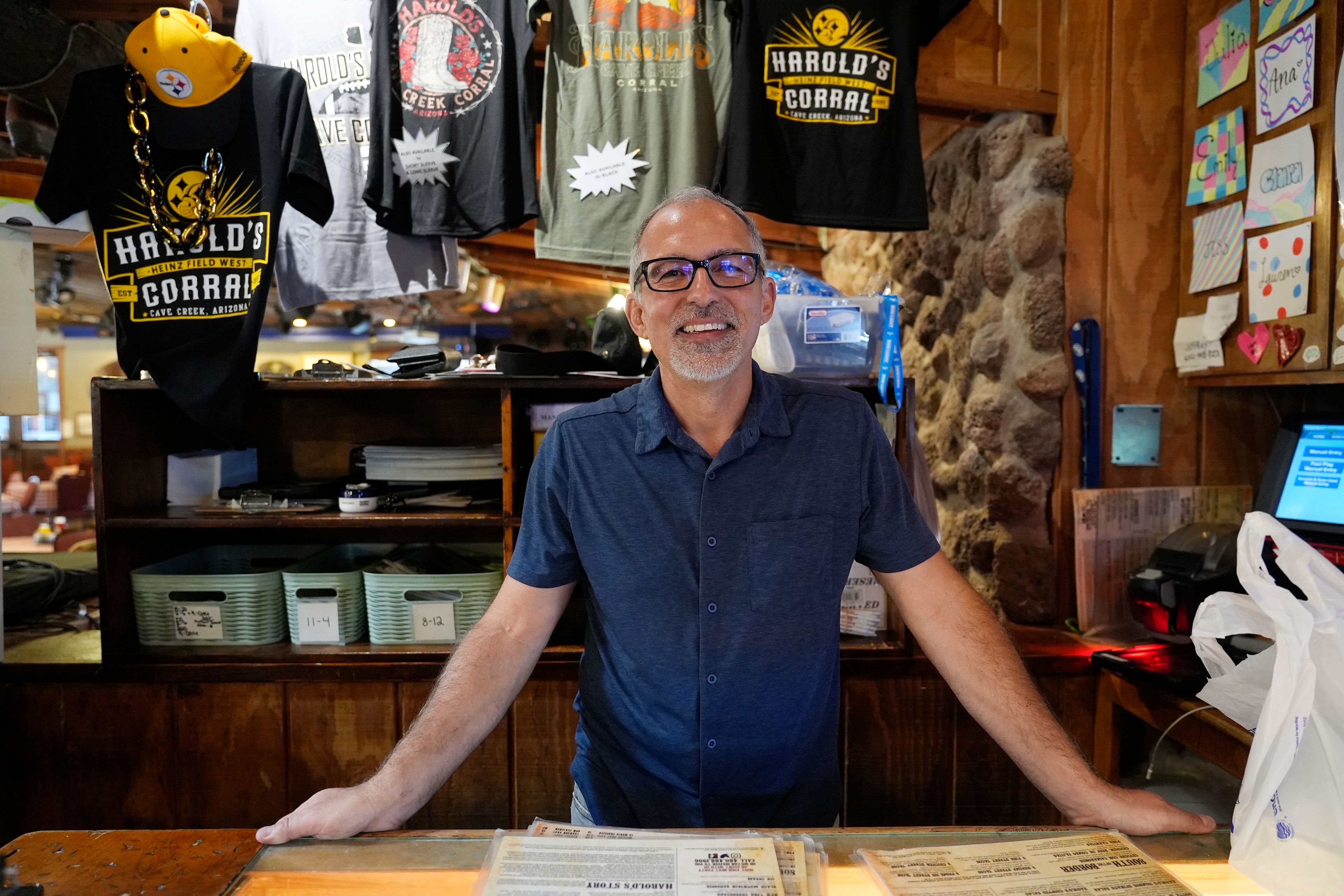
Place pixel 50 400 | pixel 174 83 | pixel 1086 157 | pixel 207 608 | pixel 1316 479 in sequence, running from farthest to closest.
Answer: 1. pixel 50 400
2. pixel 1086 157
3. pixel 207 608
4. pixel 174 83
5. pixel 1316 479

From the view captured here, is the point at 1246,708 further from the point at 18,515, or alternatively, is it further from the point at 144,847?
the point at 18,515

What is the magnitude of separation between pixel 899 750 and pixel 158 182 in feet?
8.46

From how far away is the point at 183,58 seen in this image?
2092mm

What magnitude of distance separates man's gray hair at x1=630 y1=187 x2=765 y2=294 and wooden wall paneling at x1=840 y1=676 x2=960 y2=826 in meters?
1.27

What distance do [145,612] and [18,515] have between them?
8.74m

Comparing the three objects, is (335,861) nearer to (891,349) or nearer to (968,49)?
(891,349)

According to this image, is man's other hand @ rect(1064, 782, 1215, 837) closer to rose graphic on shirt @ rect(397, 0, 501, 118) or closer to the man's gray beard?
the man's gray beard

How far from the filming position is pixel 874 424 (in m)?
1.57

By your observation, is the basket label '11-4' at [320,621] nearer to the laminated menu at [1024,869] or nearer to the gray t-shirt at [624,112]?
the gray t-shirt at [624,112]

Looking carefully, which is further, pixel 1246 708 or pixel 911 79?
pixel 911 79

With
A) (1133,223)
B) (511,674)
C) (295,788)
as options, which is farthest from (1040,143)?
(295,788)

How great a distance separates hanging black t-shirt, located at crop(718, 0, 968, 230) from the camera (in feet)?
7.61

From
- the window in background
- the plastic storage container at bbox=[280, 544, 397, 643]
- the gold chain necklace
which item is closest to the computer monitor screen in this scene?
the plastic storage container at bbox=[280, 544, 397, 643]

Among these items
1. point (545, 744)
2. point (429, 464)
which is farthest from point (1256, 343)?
point (429, 464)
